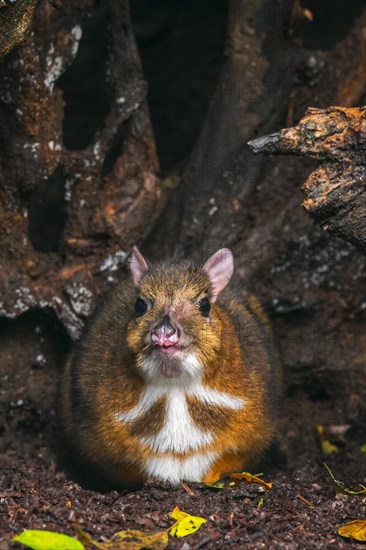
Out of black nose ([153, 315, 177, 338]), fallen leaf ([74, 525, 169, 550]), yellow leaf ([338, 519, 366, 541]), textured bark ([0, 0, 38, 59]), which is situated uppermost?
textured bark ([0, 0, 38, 59])

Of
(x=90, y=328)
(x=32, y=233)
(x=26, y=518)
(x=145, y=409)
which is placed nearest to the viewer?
(x=26, y=518)

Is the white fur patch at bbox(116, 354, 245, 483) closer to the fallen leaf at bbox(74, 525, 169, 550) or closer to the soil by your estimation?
the soil

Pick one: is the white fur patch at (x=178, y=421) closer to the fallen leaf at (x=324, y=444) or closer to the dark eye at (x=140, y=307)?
the dark eye at (x=140, y=307)

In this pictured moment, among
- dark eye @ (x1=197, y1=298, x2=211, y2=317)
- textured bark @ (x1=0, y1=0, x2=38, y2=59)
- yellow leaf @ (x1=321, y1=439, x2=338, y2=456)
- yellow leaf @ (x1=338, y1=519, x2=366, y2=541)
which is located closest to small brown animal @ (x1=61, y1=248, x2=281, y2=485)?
dark eye @ (x1=197, y1=298, x2=211, y2=317)

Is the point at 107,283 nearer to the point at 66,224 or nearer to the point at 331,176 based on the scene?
the point at 66,224

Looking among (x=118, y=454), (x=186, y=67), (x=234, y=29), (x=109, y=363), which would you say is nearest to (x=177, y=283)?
(x=109, y=363)

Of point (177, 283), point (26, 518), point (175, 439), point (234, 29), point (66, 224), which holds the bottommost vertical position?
point (26, 518)

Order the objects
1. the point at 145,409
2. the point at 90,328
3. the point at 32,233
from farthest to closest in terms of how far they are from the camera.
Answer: the point at 32,233
the point at 90,328
the point at 145,409
